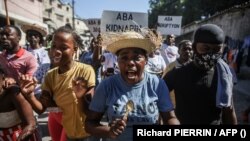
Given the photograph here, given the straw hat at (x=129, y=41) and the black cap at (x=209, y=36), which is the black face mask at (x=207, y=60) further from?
the straw hat at (x=129, y=41)

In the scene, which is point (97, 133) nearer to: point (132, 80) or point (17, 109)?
point (132, 80)

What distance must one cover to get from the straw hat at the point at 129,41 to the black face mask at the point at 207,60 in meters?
0.53

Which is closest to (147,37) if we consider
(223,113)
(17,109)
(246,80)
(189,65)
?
(189,65)

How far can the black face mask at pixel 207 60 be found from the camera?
325cm

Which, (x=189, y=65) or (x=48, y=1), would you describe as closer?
(x=189, y=65)

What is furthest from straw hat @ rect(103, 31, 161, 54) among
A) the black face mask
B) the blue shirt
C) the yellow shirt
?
the yellow shirt

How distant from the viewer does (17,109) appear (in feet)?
10.4

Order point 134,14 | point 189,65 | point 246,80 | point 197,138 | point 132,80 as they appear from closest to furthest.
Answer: point 132,80 → point 197,138 → point 189,65 → point 134,14 → point 246,80

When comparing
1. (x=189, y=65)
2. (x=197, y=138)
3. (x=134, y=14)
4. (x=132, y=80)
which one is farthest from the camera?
(x=134, y=14)

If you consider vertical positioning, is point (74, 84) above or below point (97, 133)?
above

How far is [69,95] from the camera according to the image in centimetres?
363

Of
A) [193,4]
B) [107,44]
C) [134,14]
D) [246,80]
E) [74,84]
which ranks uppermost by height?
[193,4]

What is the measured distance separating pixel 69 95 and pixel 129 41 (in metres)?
1.08

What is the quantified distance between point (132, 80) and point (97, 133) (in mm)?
440
